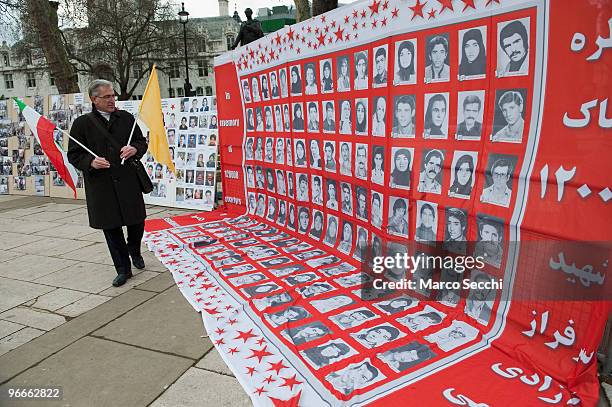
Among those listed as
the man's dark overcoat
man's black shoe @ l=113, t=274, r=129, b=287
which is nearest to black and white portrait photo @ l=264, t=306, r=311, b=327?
man's black shoe @ l=113, t=274, r=129, b=287

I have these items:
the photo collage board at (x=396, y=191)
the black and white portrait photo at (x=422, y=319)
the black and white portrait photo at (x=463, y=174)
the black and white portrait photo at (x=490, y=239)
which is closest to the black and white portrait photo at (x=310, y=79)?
the photo collage board at (x=396, y=191)

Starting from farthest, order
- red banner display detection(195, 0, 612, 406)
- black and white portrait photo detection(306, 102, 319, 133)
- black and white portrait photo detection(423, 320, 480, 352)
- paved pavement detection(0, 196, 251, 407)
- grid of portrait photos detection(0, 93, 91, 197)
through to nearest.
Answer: grid of portrait photos detection(0, 93, 91, 197), black and white portrait photo detection(306, 102, 319, 133), black and white portrait photo detection(423, 320, 480, 352), paved pavement detection(0, 196, 251, 407), red banner display detection(195, 0, 612, 406)

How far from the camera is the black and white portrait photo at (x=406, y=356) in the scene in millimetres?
2664

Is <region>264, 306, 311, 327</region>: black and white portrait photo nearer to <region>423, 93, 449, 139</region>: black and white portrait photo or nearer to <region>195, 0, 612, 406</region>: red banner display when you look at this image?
<region>195, 0, 612, 406</region>: red banner display

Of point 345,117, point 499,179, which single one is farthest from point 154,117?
point 499,179

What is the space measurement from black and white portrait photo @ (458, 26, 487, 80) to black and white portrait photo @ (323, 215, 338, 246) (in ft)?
6.94

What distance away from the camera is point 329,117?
454 centimetres

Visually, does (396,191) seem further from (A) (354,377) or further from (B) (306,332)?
(A) (354,377)

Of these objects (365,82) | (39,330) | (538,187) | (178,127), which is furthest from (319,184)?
(178,127)

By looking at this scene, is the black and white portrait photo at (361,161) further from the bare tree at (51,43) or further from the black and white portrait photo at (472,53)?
the bare tree at (51,43)

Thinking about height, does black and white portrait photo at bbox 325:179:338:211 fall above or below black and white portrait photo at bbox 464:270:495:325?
above

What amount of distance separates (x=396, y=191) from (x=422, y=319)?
1067 mm

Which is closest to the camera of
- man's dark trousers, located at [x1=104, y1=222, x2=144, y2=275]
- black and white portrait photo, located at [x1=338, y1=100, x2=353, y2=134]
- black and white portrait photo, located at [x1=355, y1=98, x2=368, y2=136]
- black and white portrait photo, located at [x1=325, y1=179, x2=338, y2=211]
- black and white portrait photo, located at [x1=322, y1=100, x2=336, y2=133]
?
black and white portrait photo, located at [x1=355, y1=98, x2=368, y2=136]

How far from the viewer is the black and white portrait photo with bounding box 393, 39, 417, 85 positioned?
134 inches
